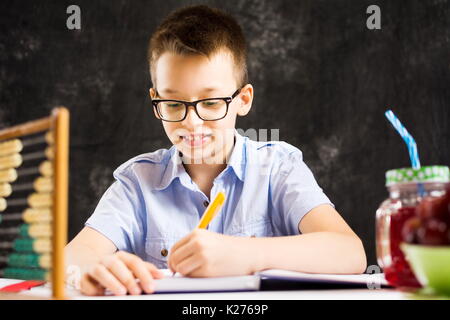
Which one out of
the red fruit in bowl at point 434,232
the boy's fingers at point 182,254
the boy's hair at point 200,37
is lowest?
the boy's fingers at point 182,254

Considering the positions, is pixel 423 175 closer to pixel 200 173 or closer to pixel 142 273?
pixel 142 273

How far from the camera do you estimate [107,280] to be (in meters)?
0.98

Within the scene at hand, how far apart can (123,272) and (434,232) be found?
0.49 metres

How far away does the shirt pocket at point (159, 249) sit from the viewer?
1.80 meters

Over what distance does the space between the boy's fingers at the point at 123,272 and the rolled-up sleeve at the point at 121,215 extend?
715 mm

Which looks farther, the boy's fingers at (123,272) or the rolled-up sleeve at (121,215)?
the rolled-up sleeve at (121,215)

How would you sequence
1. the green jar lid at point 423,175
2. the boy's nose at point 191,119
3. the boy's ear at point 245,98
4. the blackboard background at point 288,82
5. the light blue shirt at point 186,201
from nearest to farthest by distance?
the green jar lid at point 423,175 < the boy's nose at point 191,119 < the light blue shirt at point 186,201 < the boy's ear at point 245,98 < the blackboard background at point 288,82

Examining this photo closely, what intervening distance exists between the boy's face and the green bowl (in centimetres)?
94

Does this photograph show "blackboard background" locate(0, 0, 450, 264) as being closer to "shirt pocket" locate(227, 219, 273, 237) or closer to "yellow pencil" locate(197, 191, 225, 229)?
"shirt pocket" locate(227, 219, 273, 237)

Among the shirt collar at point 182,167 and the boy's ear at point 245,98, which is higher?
the boy's ear at point 245,98

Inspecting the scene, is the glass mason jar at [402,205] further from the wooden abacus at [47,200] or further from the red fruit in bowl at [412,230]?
the wooden abacus at [47,200]

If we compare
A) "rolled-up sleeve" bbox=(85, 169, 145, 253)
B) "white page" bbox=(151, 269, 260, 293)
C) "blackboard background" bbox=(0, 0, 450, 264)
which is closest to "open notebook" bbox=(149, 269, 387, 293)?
"white page" bbox=(151, 269, 260, 293)

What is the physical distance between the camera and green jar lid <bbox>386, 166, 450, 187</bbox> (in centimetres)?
90

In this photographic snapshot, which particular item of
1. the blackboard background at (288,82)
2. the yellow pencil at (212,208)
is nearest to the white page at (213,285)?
the yellow pencil at (212,208)
